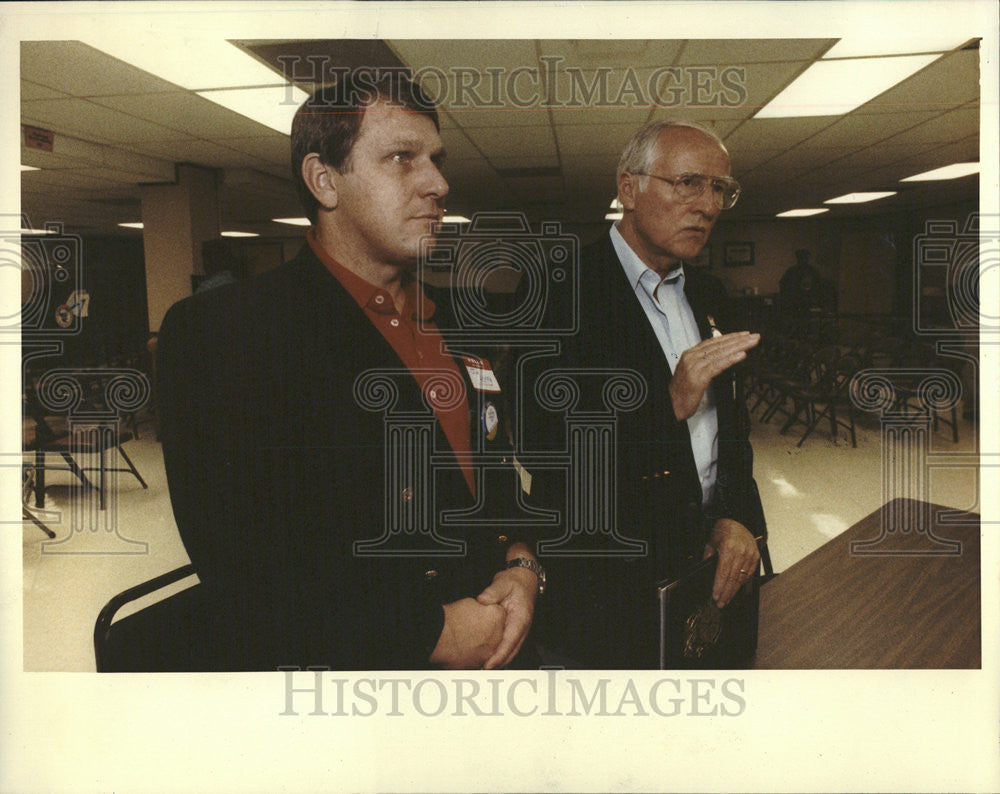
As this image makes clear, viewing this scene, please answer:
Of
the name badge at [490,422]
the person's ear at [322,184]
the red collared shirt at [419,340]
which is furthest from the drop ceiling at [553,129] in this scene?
the name badge at [490,422]

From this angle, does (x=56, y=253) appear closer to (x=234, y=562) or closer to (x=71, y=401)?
(x=71, y=401)

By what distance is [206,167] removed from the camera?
1.85 m

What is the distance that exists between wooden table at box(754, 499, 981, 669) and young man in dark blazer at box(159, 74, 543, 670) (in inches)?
22.5

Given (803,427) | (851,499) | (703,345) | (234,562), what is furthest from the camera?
(851,499)

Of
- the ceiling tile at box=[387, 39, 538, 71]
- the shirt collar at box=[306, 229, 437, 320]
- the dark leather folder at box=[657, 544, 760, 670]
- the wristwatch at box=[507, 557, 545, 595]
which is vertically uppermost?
the ceiling tile at box=[387, 39, 538, 71]

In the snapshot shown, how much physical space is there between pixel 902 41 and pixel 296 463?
1.89m

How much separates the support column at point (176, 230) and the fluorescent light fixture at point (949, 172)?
6.12 feet

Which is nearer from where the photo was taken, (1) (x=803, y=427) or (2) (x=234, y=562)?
(2) (x=234, y=562)

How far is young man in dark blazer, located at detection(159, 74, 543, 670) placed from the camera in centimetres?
147

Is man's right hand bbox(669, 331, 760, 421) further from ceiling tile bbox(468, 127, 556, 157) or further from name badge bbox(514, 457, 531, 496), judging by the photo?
ceiling tile bbox(468, 127, 556, 157)

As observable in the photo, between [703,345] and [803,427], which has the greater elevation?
[703,345]

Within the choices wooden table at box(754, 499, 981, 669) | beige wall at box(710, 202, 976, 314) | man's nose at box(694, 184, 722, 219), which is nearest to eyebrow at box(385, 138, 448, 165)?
man's nose at box(694, 184, 722, 219)

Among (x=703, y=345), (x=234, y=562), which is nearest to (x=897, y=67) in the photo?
(x=703, y=345)

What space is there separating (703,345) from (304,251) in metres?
0.97
